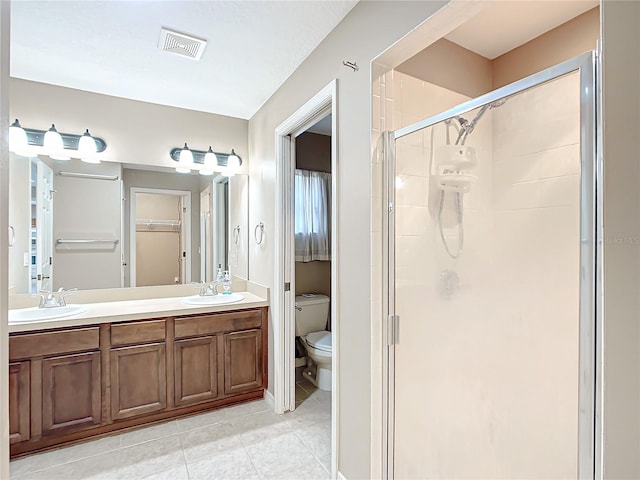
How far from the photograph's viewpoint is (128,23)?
1.72 m

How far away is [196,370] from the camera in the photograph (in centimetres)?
241

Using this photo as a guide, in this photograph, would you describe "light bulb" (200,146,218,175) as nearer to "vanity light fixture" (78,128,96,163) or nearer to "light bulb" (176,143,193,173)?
"light bulb" (176,143,193,173)

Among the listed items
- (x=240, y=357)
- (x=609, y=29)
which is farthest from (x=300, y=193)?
(x=609, y=29)

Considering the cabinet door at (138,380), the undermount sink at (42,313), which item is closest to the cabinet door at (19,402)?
the undermount sink at (42,313)

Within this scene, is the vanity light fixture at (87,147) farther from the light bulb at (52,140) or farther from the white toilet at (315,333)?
the white toilet at (315,333)

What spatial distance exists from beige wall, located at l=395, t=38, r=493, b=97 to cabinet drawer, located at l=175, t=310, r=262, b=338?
201 centimetres

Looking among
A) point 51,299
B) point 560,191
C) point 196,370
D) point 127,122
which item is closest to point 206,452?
point 196,370

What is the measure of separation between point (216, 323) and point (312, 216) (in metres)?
1.38

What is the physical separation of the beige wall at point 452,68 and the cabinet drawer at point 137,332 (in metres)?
2.22

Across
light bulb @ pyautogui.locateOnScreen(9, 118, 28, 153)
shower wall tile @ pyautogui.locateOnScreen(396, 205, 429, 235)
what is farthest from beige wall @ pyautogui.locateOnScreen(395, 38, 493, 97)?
light bulb @ pyautogui.locateOnScreen(9, 118, 28, 153)

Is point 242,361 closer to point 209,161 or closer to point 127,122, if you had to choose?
point 209,161

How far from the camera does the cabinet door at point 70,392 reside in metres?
1.97

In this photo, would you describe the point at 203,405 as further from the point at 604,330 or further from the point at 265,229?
the point at 604,330

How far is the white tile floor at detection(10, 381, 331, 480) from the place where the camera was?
1.82m
